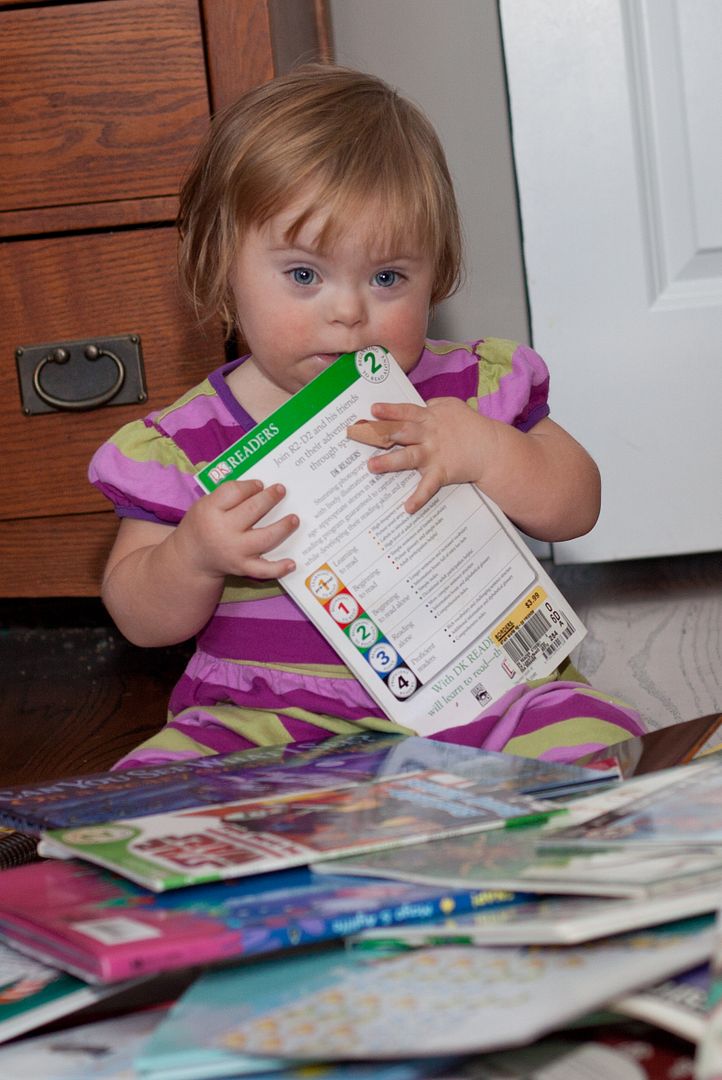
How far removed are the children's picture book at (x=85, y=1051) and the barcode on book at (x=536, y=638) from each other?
0.44 m

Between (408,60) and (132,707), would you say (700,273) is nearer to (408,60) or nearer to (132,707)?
(408,60)

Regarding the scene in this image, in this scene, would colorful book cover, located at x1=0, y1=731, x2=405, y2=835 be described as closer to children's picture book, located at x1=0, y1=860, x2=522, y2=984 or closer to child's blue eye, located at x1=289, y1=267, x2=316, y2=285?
children's picture book, located at x1=0, y1=860, x2=522, y2=984

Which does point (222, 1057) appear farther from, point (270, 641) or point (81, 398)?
point (81, 398)

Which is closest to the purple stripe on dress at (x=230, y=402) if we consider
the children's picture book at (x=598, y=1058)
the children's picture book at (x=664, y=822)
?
the children's picture book at (x=664, y=822)

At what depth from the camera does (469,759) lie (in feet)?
2.36

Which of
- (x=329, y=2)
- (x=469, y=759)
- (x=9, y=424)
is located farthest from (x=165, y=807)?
(x=329, y=2)

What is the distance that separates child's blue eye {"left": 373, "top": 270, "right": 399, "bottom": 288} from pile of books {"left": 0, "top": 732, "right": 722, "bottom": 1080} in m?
0.36

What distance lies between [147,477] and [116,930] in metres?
0.48

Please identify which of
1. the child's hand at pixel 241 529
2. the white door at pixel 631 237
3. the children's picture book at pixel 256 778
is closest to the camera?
the children's picture book at pixel 256 778

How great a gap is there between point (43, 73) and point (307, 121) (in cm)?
39

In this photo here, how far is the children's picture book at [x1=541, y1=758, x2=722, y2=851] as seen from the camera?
0.53m

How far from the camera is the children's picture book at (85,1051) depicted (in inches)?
17.7

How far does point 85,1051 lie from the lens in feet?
1.54

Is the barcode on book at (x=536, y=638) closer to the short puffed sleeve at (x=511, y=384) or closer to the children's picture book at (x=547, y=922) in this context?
the short puffed sleeve at (x=511, y=384)
